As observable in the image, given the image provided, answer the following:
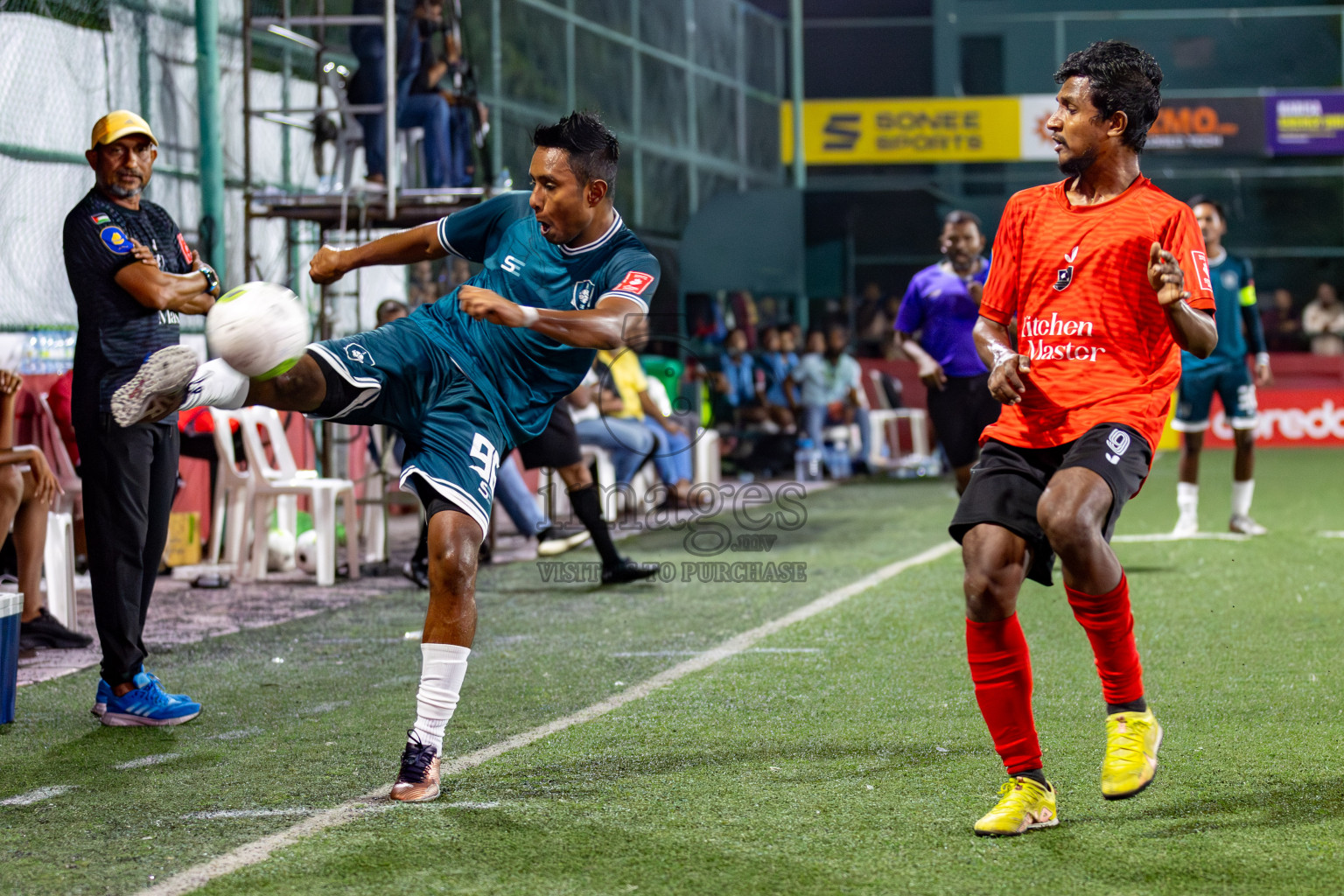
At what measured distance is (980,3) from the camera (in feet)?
111

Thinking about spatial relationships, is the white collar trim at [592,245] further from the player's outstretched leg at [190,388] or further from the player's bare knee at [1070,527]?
the player's bare knee at [1070,527]

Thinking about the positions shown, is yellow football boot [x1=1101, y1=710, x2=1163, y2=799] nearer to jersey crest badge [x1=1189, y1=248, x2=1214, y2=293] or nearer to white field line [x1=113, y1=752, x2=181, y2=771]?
jersey crest badge [x1=1189, y1=248, x2=1214, y2=293]

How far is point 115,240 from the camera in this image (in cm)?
557

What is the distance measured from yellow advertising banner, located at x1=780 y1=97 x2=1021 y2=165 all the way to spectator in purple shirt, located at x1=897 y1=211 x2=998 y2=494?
21.9 m

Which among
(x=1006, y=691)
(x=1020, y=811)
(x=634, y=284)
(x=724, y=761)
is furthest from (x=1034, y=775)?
(x=634, y=284)

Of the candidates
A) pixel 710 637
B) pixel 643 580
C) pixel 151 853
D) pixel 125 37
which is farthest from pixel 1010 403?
pixel 125 37

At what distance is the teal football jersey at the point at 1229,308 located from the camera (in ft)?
35.4

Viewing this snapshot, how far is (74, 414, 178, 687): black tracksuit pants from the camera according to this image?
5629 millimetres

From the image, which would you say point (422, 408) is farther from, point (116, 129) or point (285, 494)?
point (285, 494)

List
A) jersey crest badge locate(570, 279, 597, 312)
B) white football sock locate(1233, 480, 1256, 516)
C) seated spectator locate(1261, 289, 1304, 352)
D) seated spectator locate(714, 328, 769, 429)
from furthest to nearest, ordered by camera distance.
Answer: seated spectator locate(1261, 289, 1304, 352) → seated spectator locate(714, 328, 769, 429) → white football sock locate(1233, 480, 1256, 516) → jersey crest badge locate(570, 279, 597, 312)

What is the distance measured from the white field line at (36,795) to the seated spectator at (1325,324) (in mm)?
24646

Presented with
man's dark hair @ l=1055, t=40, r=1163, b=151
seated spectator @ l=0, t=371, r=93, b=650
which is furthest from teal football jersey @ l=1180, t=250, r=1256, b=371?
seated spectator @ l=0, t=371, r=93, b=650

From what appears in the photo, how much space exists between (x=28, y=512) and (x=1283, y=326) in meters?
24.4

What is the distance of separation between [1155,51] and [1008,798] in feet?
98.3
